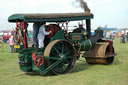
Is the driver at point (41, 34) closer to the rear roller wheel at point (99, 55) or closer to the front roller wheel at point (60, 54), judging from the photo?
the front roller wheel at point (60, 54)

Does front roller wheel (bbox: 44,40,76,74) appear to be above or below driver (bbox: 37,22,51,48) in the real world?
below

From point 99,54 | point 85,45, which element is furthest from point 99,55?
point 85,45

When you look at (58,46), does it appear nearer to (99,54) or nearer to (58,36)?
(58,36)

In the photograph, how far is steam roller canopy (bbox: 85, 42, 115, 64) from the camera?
8141 millimetres

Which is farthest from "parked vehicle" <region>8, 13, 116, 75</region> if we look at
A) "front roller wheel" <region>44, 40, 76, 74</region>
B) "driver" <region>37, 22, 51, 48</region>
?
"driver" <region>37, 22, 51, 48</region>

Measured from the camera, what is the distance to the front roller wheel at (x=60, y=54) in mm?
6465

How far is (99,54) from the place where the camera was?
26.8 ft

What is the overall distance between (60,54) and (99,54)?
78.5 inches

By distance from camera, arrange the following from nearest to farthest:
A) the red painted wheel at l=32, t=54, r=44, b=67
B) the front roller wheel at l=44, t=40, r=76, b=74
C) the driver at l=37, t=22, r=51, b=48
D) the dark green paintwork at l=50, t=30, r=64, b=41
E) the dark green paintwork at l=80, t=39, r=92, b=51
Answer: the red painted wheel at l=32, t=54, r=44, b=67
the front roller wheel at l=44, t=40, r=76, b=74
the driver at l=37, t=22, r=51, b=48
the dark green paintwork at l=50, t=30, r=64, b=41
the dark green paintwork at l=80, t=39, r=92, b=51

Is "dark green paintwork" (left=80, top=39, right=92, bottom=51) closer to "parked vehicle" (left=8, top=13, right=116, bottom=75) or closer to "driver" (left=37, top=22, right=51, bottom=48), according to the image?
"parked vehicle" (left=8, top=13, right=116, bottom=75)

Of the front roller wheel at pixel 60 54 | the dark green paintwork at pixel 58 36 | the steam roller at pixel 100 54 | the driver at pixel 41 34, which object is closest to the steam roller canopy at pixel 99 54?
the steam roller at pixel 100 54

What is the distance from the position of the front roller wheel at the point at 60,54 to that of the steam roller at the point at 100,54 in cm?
142

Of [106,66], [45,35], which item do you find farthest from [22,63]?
[106,66]

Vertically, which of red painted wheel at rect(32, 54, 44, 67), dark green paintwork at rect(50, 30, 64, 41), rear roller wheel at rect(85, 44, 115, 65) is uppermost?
dark green paintwork at rect(50, 30, 64, 41)
